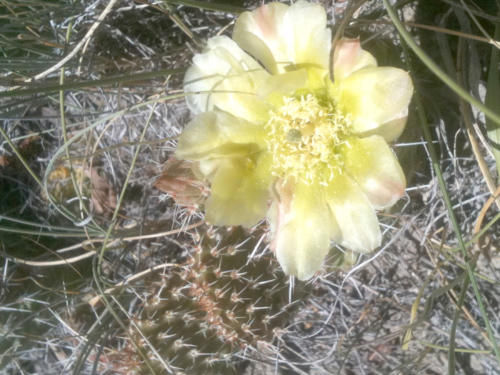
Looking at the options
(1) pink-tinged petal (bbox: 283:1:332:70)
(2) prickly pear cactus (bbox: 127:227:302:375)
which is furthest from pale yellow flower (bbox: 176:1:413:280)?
(2) prickly pear cactus (bbox: 127:227:302:375)

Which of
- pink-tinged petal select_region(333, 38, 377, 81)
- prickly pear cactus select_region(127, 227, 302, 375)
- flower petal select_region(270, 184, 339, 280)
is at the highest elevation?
pink-tinged petal select_region(333, 38, 377, 81)

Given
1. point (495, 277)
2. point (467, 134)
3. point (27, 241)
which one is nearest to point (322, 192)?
point (467, 134)

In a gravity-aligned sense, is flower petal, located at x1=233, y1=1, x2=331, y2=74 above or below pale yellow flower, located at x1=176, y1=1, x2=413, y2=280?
above

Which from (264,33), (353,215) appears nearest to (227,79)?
(264,33)

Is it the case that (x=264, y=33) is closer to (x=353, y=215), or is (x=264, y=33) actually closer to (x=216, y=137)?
(x=216, y=137)

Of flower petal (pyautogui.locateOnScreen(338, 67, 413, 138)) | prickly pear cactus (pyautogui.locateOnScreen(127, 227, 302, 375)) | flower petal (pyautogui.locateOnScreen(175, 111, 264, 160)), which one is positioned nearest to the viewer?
flower petal (pyautogui.locateOnScreen(338, 67, 413, 138))

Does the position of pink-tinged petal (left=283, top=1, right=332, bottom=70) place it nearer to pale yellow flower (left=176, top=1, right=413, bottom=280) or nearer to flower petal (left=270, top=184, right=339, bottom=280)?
pale yellow flower (left=176, top=1, right=413, bottom=280)

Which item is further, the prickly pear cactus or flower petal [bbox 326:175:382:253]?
the prickly pear cactus
